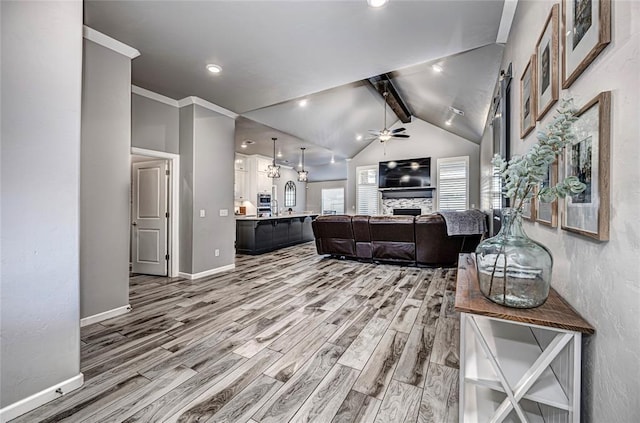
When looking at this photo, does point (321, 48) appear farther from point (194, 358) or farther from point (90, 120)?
point (194, 358)

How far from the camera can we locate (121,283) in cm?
306

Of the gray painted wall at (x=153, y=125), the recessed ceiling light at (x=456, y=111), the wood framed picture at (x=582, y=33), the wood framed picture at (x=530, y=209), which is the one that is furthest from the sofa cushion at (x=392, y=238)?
the wood framed picture at (x=582, y=33)

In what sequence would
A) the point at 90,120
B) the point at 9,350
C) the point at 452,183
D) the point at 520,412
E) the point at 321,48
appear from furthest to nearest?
the point at 452,183 < the point at 321,48 < the point at 90,120 < the point at 9,350 < the point at 520,412

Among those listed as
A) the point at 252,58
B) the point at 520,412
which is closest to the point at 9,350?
the point at 520,412

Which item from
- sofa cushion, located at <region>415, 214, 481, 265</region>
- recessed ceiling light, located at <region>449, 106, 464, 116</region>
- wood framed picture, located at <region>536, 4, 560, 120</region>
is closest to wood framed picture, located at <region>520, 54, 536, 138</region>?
wood framed picture, located at <region>536, 4, 560, 120</region>

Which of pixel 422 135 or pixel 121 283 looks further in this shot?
pixel 422 135

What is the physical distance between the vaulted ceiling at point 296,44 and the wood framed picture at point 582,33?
1.50 metres

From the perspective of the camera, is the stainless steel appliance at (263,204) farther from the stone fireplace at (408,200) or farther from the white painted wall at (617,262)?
the white painted wall at (617,262)

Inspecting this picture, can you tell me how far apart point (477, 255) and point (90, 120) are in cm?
351

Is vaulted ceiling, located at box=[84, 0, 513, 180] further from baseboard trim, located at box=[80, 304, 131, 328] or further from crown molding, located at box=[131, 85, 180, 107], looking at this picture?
baseboard trim, located at box=[80, 304, 131, 328]

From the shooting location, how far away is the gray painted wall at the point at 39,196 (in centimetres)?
155

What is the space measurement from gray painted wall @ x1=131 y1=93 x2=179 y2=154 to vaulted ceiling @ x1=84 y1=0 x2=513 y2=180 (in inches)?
9.7

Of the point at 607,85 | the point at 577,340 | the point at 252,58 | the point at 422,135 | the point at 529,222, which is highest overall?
the point at 422,135

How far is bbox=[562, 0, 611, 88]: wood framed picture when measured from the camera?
→ 84 cm
